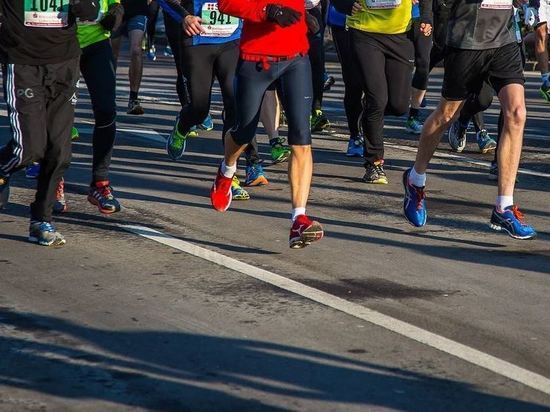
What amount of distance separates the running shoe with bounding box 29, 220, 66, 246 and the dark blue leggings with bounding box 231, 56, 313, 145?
1.33 meters

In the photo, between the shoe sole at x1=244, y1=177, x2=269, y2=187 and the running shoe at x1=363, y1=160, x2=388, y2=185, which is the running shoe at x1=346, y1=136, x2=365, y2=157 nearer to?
the running shoe at x1=363, y1=160, x2=388, y2=185

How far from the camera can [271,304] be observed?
7.11 metres

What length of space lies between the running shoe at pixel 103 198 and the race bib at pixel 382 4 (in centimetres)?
268

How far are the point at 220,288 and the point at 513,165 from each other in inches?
98.3

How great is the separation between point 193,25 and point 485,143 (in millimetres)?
4152

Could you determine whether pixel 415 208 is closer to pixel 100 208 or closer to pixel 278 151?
pixel 100 208

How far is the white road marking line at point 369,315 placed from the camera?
594 cm

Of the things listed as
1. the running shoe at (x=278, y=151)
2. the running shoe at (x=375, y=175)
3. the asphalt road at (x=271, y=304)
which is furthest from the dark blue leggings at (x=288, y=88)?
the running shoe at (x=278, y=151)

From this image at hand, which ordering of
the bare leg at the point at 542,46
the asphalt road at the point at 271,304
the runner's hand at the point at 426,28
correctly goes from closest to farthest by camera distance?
the asphalt road at the point at 271,304
the runner's hand at the point at 426,28
the bare leg at the point at 542,46

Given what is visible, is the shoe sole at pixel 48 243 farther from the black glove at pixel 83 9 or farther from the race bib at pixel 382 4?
the race bib at pixel 382 4

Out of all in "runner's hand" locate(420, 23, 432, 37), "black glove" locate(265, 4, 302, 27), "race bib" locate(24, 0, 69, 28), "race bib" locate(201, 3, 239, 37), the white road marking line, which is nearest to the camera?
the white road marking line

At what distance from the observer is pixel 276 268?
803 centimetres

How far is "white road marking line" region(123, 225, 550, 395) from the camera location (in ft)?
19.5

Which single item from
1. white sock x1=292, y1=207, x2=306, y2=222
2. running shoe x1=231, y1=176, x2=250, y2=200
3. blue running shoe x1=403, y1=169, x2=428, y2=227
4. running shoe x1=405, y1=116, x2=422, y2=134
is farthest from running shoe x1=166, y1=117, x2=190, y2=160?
running shoe x1=405, y1=116, x2=422, y2=134
